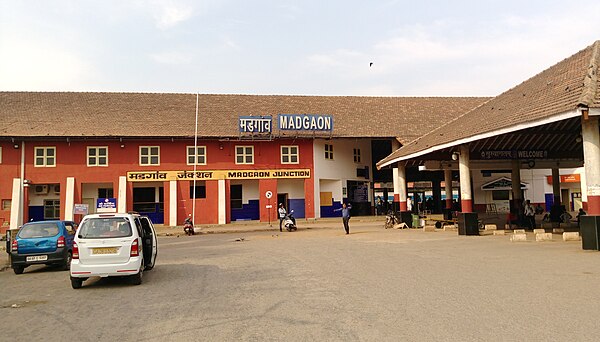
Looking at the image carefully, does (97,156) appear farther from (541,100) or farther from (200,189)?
(541,100)

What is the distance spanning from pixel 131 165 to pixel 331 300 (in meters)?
30.2

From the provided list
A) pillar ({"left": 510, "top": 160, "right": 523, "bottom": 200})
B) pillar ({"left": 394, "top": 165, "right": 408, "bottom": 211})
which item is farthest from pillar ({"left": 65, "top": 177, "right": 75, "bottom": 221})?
pillar ({"left": 510, "top": 160, "right": 523, "bottom": 200})

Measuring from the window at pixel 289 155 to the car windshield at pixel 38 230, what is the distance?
2449 cm

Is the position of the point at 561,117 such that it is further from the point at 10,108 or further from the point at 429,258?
the point at 10,108

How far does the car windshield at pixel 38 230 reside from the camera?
13.9 m

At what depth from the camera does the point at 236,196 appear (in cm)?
3872

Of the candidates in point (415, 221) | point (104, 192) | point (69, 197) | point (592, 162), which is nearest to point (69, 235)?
point (592, 162)

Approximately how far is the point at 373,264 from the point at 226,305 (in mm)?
5508

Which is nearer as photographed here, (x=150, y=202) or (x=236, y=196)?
(x=150, y=202)

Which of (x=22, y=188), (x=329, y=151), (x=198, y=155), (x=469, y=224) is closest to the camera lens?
(x=469, y=224)

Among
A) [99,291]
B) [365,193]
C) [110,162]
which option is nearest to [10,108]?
[110,162]

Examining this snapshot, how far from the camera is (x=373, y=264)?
42.1 ft

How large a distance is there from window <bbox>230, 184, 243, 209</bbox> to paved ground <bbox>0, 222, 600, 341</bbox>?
23.9m

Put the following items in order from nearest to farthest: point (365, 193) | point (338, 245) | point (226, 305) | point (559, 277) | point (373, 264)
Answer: point (226, 305) < point (559, 277) < point (373, 264) < point (338, 245) < point (365, 193)
